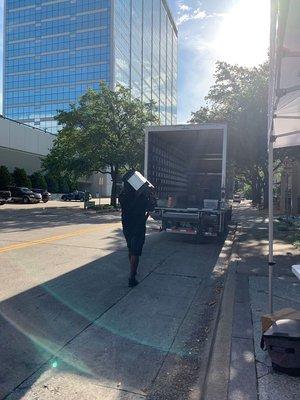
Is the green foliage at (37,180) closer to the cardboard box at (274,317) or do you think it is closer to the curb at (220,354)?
the curb at (220,354)

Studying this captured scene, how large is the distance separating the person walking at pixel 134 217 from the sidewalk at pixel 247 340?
63.1 inches

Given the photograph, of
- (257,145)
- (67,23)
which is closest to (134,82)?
(67,23)

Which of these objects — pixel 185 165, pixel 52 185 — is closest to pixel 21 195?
pixel 52 185

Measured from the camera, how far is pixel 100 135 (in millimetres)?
30391

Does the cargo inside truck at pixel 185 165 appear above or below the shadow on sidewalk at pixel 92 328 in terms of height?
above

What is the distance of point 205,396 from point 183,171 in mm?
12772

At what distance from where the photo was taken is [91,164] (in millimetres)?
31312

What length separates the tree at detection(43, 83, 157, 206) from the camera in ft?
99.8

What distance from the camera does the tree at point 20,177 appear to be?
47781mm

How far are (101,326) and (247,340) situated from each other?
175cm

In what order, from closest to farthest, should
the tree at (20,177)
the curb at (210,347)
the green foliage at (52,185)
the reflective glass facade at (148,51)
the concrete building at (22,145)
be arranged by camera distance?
1. the curb at (210,347)
2. the concrete building at (22,145)
3. the tree at (20,177)
4. the green foliage at (52,185)
5. the reflective glass facade at (148,51)

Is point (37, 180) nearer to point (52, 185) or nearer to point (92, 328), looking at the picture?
point (52, 185)

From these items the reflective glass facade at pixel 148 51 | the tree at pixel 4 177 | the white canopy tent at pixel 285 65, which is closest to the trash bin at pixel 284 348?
the white canopy tent at pixel 285 65

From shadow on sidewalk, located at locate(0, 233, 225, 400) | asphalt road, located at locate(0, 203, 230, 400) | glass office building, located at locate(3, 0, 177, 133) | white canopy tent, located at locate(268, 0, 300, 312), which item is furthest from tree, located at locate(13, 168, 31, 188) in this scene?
glass office building, located at locate(3, 0, 177, 133)
